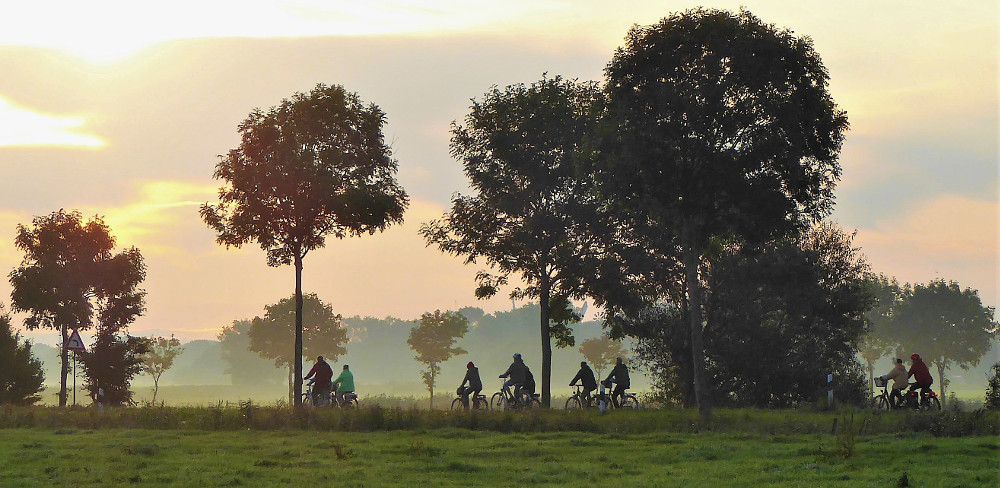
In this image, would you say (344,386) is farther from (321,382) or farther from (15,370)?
(15,370)

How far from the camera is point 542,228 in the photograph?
144 ft

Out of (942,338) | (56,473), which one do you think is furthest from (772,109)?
(942,338)

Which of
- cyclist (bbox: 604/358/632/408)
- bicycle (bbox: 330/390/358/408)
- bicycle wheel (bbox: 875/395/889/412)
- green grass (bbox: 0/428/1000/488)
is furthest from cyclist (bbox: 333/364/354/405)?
bicycle wheel (bbox: 875/395/889/412)

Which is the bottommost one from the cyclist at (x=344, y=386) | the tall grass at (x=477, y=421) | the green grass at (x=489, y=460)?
the green grass at (x=489, y=460)

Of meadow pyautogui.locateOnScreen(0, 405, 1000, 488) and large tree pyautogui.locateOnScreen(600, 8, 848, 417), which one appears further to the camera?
large tree pyautogui.locateOnScreen(600, 8, 848, 417)

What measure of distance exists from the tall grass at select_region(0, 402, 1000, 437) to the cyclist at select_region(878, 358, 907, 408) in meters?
2.68

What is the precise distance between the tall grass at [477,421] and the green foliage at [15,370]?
30200 millimetres

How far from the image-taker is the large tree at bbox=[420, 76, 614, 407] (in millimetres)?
43594

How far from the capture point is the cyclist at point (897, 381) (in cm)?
3188

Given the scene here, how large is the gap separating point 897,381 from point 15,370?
163ft

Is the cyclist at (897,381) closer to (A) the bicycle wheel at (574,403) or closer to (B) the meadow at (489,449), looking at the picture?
(B) the meadow at (489,449)

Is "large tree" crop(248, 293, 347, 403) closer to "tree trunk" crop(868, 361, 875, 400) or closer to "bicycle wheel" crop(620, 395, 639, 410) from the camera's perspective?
"tree trunk" crop(868, 361, 875, 400)

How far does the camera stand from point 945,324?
101 metres

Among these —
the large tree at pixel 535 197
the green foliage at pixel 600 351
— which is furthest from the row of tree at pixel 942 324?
the large tree at pixel 535 197
